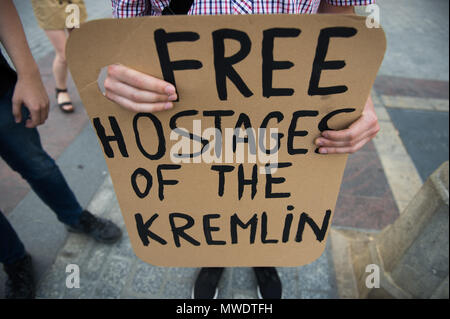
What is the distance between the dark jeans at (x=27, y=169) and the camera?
1294 millimetres

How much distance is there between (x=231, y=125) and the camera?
759 millimetres

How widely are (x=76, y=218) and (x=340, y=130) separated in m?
1.68

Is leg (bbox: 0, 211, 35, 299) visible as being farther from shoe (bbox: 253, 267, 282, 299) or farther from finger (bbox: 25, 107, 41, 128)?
shoe (bbox: 253, 267, 282, 299)

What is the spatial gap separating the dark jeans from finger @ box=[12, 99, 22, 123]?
0.06 meters

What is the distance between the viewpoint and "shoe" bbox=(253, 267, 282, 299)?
5.24 ft

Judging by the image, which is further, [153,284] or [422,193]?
[153,284]

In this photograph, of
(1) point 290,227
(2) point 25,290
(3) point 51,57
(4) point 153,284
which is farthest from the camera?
(3) point 51,57

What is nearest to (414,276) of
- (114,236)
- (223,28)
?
(223,28)

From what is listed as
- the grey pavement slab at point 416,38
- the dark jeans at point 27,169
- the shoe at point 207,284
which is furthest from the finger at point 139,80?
the grey pavement slab at point 416,38

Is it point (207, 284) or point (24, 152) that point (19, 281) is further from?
point (207, 284)

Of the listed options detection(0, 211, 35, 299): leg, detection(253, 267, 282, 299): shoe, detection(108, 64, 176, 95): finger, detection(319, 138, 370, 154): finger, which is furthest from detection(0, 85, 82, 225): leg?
detection(319, 138, 370, 154): finger

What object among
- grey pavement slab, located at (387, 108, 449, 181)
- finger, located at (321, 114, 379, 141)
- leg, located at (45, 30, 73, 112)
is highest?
finger, located at (321, 114, 379, 141)

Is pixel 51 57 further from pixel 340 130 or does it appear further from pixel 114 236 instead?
pixel 340 130

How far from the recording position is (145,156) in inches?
31.6
